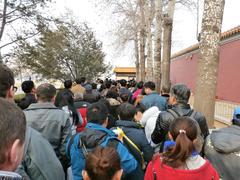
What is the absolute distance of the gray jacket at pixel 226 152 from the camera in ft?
10.9

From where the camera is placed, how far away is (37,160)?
251 cm

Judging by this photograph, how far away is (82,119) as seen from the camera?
6832 millimetres

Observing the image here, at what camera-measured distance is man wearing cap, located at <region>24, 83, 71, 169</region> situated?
420 cm

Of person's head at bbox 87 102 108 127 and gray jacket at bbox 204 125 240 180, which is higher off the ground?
person's head at bbox 87 102 108 127

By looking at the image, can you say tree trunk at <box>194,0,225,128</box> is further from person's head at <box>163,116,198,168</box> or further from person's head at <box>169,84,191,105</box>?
person's head at <box>163,116,198,168</box>

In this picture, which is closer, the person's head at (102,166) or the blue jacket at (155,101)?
the person's head at (102,166)

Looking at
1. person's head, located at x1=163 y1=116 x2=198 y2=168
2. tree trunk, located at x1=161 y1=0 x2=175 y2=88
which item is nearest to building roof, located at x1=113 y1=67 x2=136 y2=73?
tree trunk, located at x1=161 y1=0 x2=175 y2=88

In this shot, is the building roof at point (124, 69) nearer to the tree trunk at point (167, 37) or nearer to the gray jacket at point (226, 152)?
the tree trunk at point (167, 37)

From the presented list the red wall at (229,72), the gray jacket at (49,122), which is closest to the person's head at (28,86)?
the gray jacket at (49,122)

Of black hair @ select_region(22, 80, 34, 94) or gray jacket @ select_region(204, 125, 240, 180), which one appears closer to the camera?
gray jacket @ select_region(204, 125, 240, 180)

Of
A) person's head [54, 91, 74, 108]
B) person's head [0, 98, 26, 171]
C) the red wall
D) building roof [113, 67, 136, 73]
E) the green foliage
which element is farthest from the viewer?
building roof [113, 67, 136, 73]

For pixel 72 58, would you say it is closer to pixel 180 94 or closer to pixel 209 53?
pixel 209 53

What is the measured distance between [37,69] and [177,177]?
28.3 meters

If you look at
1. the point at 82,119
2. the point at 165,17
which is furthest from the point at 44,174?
the point at 165,17
